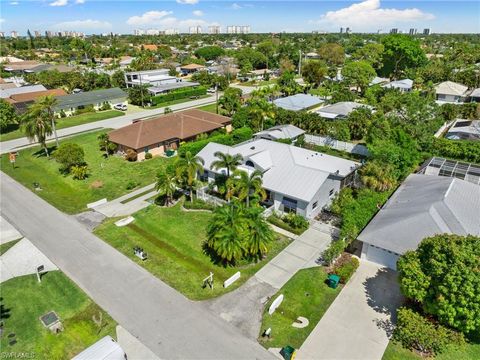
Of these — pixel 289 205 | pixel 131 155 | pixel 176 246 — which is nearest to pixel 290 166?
pixel 289 205

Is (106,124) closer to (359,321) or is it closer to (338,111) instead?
(338,111)

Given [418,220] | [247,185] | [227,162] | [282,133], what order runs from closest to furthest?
[418,220] → [247,185] → [227,162] → [282,133]

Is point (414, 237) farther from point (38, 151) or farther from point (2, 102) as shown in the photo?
point (2, 102)

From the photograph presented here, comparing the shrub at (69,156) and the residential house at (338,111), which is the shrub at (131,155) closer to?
the shrub at (69,156)

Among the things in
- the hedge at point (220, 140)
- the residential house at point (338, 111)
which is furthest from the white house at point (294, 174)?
the residential house at point (338, 111)

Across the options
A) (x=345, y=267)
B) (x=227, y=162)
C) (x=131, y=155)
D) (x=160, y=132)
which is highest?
(x=227, y=162)

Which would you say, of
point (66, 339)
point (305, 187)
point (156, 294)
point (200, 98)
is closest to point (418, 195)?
point (305, 187)

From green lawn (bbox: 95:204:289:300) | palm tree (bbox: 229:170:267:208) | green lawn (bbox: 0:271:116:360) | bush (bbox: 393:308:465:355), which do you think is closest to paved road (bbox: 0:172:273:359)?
green lawn (bbox: 0:271:116:360)
